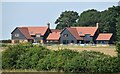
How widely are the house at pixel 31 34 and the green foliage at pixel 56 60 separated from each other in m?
20.8

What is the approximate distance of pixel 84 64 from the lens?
65.4ft

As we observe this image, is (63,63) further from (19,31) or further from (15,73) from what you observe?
(19,31)

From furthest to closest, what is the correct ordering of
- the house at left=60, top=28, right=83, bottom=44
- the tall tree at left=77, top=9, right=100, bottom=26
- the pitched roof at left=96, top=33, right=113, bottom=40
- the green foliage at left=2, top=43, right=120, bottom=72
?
the tall tree at left=77, top=9, right=100, bottom=26, the house at left=60, top=28, right=83, bottom=44, the pitched roof at left=96, top=33, right=113, bottom=40, the green foliage at left=2, top=43, right=120, bottom=72

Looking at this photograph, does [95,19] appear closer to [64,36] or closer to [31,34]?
[64,36]

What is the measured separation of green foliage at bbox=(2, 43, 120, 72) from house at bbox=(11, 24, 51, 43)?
68.4 ft

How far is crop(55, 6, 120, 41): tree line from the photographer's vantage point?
45.2m

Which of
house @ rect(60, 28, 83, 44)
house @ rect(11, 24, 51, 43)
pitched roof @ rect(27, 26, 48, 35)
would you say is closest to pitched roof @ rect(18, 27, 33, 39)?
house @ rect(11, 24, 51, 43)

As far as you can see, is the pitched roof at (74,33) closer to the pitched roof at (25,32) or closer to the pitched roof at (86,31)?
the pitched roof at (86,31)

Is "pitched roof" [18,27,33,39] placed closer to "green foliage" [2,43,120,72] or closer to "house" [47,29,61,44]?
"house" [47,29,61,44]

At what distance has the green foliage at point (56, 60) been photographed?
19969mm

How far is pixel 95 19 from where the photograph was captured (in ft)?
172

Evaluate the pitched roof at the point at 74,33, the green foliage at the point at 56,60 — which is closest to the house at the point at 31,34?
the pitched roof at the point at 74,33

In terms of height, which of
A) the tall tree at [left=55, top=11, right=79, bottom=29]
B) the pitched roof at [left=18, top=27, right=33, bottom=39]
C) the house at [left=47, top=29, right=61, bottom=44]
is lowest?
the house at [left=47, top=29, right=61, bottom=44]

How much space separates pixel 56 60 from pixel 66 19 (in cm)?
3599
